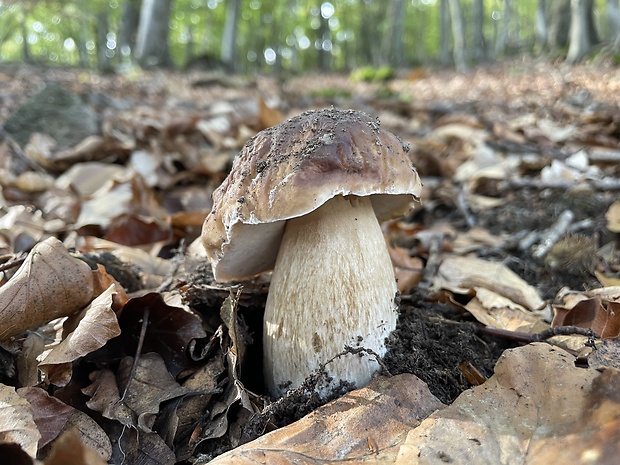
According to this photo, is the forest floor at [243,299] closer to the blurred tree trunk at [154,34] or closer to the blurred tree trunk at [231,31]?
the blurred tree trunk at [154,34]

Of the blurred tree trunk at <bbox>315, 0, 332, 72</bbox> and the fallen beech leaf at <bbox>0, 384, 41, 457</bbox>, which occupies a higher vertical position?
the blurred tree trunk at <bbox>315, 0, 332, 72</bbox>

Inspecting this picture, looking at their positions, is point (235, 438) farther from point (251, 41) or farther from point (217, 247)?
point (251, 41)

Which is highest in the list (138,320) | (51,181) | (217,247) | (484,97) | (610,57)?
(610,57)

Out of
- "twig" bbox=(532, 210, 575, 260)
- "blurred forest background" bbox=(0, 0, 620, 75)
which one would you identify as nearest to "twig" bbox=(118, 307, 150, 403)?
"twig" bbox=(532, 210, 575, 260)

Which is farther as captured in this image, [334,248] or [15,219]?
[15,219]

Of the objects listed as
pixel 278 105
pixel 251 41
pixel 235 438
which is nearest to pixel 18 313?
pixel 235 438

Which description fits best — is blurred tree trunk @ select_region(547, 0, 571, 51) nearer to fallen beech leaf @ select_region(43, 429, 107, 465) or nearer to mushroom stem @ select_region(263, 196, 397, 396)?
mushroom stem @ select_region(263, 196, 397, 396)
